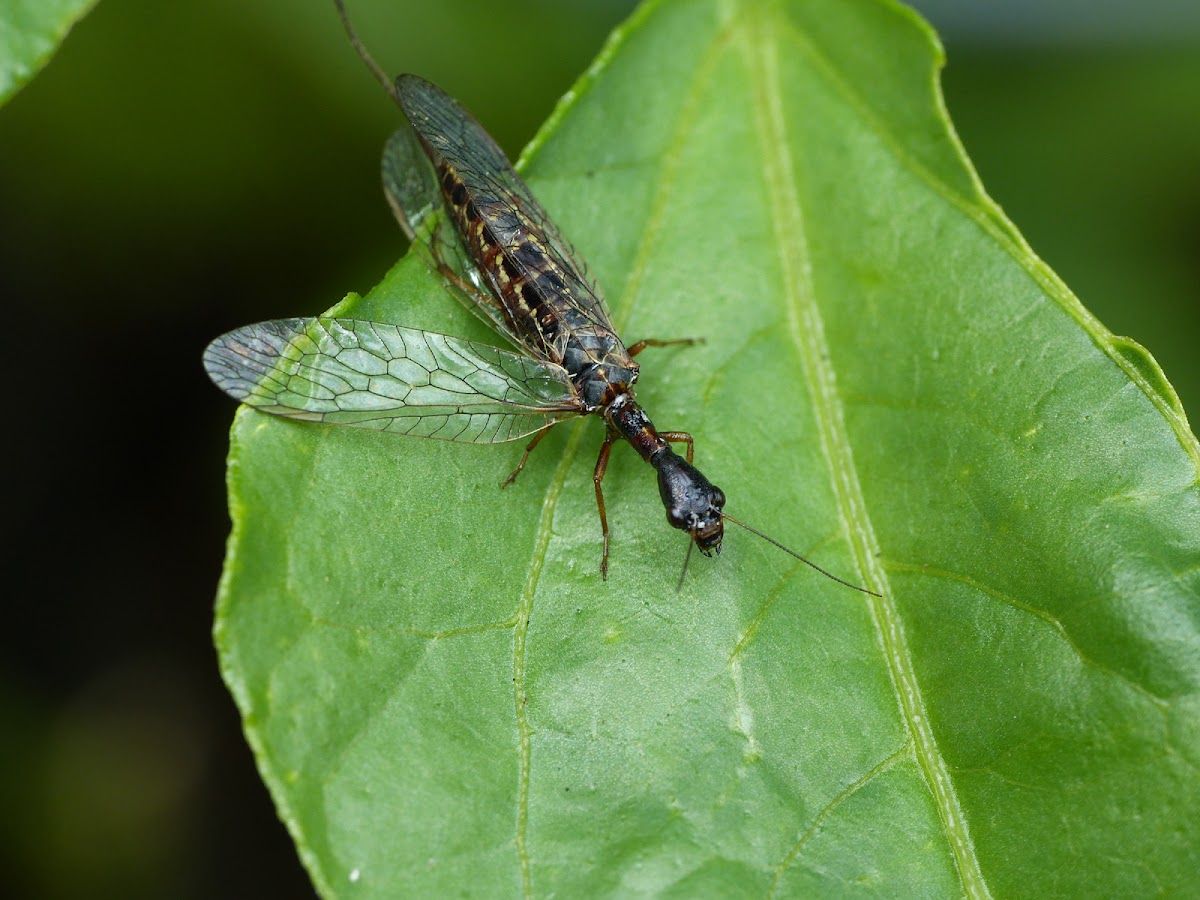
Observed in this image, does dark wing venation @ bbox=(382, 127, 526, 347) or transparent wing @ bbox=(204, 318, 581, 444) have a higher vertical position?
dark wing venation @ bbox=(382, 127, 526, 347)

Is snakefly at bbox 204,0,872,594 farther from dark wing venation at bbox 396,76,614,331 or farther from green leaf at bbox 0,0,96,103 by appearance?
green leaf at bbox 0,0,96,103

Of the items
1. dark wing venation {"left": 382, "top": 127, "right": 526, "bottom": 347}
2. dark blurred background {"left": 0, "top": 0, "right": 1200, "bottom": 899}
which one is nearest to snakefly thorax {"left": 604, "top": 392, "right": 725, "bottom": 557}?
dark wing venation {"left": 382, "top": 127, "right": 526, "bottom": 347}

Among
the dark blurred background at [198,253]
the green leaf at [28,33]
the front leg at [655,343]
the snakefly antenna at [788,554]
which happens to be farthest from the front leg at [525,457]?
the green leaf at [28,33]

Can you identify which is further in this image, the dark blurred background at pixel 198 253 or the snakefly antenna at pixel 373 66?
the dark blurred background at pixel 198 253

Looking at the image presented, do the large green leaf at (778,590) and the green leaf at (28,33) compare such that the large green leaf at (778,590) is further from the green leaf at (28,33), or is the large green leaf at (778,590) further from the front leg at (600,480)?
the green leaf at (28,33)

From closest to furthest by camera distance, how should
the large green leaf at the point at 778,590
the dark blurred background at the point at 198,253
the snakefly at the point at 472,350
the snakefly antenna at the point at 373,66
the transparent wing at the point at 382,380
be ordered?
the large green leaf at the point at 778,590, the transparent wing at the point at 382,380, the snakefly at the point at 472,350, the snakefly antenna at the point at 373,66, the dark blurred background at the point at 198,253

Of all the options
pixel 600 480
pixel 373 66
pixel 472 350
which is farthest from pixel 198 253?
pixel 600 480

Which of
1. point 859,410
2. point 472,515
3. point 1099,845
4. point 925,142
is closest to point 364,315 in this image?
point 472,515

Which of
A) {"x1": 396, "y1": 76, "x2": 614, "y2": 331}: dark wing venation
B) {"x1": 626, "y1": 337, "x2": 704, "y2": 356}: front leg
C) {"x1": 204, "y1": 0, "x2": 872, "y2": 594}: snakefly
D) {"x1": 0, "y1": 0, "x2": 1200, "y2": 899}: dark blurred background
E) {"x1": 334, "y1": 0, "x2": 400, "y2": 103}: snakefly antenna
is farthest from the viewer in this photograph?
{"x1": 0, "y1": 0, "x2": 1200, "y2": 899}: dark blurred background
